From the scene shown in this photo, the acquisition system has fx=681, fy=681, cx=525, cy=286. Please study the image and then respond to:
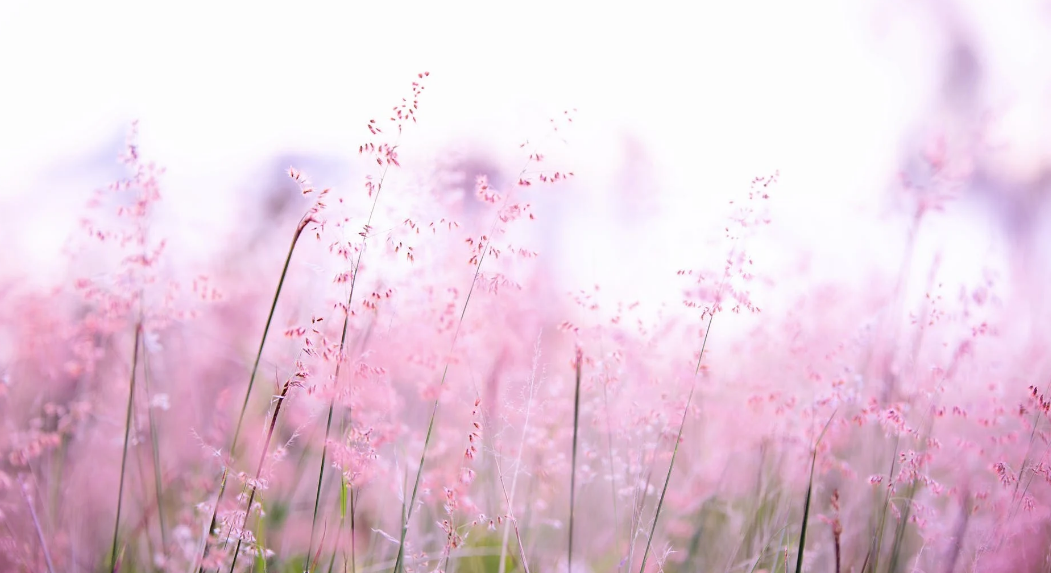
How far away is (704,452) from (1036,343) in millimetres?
1648

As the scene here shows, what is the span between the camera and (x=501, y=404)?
2.16 m

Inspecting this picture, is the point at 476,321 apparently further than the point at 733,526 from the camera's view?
No

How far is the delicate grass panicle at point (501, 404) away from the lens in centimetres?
183

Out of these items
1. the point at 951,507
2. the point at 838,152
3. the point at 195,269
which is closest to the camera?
the point at 951,507

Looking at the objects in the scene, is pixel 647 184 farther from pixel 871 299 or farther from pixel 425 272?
pixel 425 272

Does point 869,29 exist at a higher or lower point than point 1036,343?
higher

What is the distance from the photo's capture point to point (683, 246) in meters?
3.10

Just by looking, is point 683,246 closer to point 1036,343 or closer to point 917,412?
point 917,412

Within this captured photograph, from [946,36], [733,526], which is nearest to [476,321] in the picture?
[733,526]

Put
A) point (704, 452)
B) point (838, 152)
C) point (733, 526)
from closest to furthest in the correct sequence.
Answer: point (733, 526)
point (704, 452)
point (838, 152)

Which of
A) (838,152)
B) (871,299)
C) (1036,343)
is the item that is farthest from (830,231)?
(838,152)

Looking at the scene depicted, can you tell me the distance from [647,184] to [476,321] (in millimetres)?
1592

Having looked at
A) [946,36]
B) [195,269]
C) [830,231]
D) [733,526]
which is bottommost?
[733,526]

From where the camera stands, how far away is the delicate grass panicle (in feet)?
6.00
